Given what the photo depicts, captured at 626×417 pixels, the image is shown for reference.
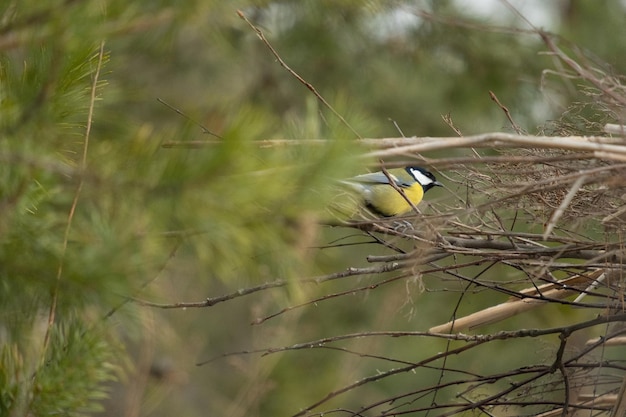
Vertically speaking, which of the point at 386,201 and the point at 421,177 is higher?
the point at 386,201

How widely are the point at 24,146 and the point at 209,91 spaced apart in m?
5.00

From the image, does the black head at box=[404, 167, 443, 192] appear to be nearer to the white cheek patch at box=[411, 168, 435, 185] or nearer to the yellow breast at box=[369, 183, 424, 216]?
the white cheek patch at box=[411, 168, 435, 185]

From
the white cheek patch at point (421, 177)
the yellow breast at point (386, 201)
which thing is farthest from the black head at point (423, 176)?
the yellow breast at point (386, 201)

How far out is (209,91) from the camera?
6289mm

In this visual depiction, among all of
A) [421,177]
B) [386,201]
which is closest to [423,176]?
[421,177]

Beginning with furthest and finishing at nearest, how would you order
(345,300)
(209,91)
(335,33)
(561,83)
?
(345,300) → (209,91) → (335,33) → (561,83)

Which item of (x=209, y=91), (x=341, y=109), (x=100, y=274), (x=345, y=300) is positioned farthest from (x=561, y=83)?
(x=100, y=274)

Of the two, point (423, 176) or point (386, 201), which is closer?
point (386, 201)

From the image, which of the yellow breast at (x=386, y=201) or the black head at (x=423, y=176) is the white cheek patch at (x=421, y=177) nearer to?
the black head at (x=423, y=176)

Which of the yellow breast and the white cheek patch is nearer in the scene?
the yellow breast

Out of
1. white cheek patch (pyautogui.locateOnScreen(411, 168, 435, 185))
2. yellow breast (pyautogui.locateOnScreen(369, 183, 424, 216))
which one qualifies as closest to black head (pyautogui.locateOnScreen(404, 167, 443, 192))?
white cheek patch (pyautogui.locateOnScreen(411, 168, 435, 185))

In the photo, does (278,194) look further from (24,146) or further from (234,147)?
(24,146)

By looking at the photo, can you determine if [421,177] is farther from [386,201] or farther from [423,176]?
[386,201]

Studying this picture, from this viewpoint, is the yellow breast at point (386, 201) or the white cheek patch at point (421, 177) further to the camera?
the white cheek patch at point (421, 177)
